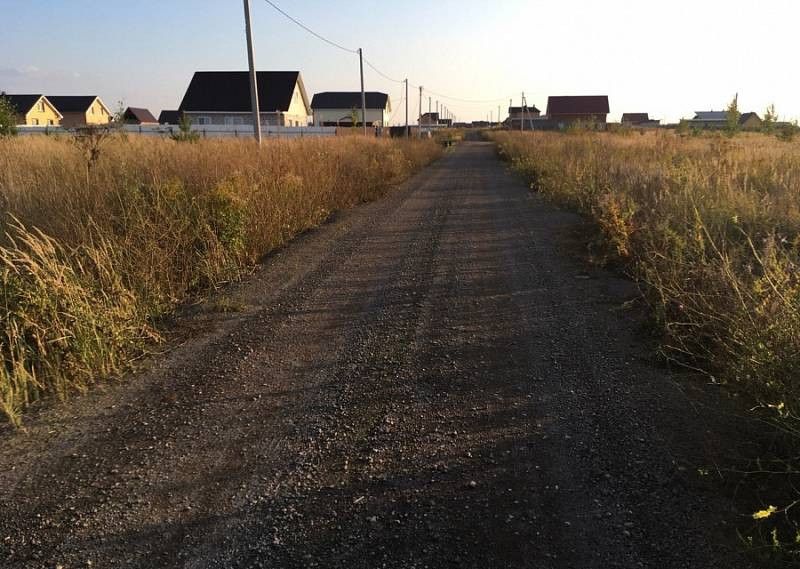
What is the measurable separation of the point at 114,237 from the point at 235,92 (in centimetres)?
5444

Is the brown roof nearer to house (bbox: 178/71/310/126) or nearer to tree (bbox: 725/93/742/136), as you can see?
house (bbox: 178/71/310/126)

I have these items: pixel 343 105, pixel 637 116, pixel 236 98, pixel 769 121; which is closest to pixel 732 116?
pixel 769 121

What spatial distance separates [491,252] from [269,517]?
20.1ft

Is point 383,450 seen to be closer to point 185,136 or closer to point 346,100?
point 185,136

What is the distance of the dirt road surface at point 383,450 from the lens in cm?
243

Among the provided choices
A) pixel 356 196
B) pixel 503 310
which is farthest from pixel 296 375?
pixel 356 196

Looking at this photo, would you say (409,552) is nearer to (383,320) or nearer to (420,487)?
(420,487)

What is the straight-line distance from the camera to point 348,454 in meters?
3.13

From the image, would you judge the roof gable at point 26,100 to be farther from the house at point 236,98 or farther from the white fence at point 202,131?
the white fence at point 202,131

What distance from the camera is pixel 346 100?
8475cm

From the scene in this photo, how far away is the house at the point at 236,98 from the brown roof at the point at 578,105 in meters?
50.3

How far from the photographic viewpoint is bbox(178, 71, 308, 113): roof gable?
54.3 meters

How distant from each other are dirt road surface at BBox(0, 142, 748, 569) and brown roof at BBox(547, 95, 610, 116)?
93.7 meters

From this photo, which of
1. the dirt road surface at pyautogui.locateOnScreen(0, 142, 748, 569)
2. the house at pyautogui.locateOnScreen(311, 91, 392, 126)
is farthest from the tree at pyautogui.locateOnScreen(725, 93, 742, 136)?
the house at pyautogui.locateOnScreen(311, 91, 392, 126)
